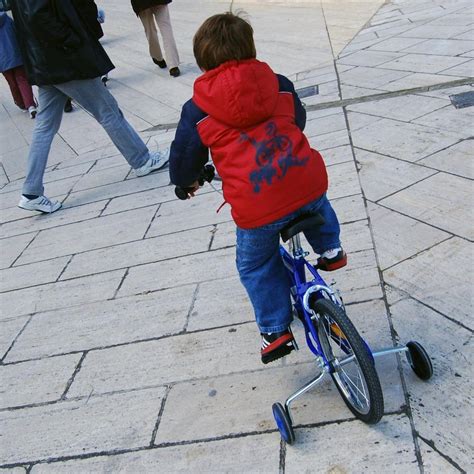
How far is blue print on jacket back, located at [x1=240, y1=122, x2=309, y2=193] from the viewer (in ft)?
6.58

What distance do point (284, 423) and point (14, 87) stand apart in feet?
25.2

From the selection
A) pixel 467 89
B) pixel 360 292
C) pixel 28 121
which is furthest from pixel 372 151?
pixel 28 121

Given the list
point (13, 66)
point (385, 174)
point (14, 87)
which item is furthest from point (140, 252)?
point (14, 87)

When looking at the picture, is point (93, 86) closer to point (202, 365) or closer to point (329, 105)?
point (329, 105)

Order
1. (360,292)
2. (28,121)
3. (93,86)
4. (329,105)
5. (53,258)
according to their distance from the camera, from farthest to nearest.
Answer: (28,121)
(329,105)
(93,86)
(53,258)
(360,292)

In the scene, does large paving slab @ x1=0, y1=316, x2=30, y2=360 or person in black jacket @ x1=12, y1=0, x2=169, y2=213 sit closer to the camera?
large paving slab @ x1=0, y1=316, x2=30, y2=360

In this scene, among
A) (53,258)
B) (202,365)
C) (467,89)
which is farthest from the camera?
(467,89)

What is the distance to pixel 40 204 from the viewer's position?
506 centimetres

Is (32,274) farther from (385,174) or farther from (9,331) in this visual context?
(385,174)

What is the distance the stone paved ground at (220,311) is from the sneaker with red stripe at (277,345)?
0.71 feet

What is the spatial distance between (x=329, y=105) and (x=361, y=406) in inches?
168

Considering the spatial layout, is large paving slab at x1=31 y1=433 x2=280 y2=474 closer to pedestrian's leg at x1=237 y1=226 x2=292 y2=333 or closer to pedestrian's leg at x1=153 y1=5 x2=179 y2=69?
pedestrian's leg at x1=237 y1=226 x2=292 y2=333

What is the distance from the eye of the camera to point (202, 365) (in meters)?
2.73

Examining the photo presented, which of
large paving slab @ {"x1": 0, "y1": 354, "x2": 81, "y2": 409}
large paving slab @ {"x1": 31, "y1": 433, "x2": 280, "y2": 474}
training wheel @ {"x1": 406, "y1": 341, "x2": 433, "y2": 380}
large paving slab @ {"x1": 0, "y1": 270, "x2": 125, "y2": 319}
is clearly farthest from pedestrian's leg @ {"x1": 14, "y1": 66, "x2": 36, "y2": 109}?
Result: training wheel @ {"x1": 406, "y1": 341, "x2": 433, "y2": 380}
